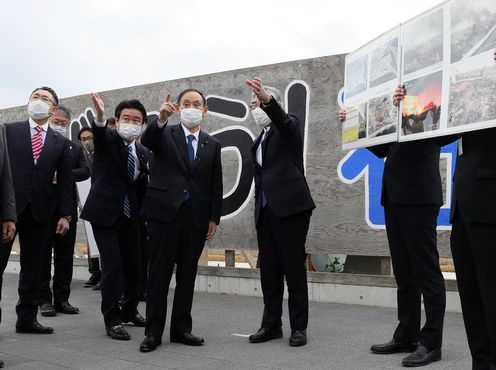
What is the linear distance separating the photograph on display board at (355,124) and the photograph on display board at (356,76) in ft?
0.39

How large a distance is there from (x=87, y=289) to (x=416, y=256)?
4724 millimetres

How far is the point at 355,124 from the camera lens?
374 cm

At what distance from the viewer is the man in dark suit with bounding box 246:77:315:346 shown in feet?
13.1

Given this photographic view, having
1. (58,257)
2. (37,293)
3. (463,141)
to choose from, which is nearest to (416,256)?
(463,141)

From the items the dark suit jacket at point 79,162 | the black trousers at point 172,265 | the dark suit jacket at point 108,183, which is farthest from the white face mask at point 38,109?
the dark suit jacket at point 79,162

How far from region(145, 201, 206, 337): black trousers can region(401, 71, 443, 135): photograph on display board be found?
172 centimetres

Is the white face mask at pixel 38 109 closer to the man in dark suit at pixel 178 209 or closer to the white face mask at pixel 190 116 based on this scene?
the man in dark suit at pixel 178 209

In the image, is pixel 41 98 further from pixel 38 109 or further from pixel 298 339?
pixel 298 339

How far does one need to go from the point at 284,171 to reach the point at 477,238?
1.86 meters

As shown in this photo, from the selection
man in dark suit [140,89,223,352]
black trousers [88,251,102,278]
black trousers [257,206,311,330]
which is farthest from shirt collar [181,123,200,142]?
black trousers [88,251,102,278]

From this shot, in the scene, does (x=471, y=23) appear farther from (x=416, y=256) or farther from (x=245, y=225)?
(x=245, y=225)

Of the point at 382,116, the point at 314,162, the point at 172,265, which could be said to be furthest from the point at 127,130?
the point at 314,162

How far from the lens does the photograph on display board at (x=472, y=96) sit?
7.65 feet

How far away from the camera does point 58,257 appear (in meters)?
5.66
